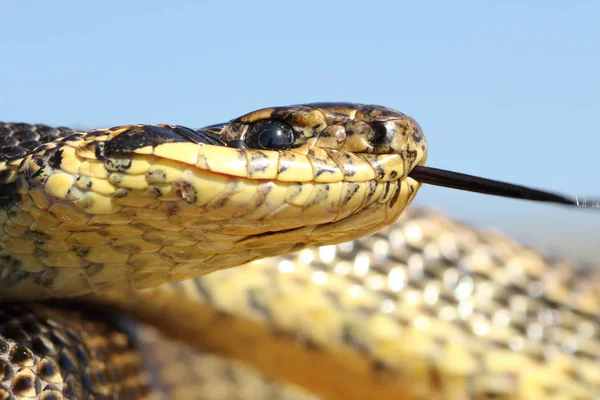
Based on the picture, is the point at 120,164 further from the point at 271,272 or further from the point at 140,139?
the point at 271,272

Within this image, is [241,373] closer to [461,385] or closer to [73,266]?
[461,385]

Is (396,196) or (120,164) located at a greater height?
(120,164)

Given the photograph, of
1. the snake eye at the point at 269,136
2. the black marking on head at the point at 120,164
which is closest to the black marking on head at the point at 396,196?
the snake eye at the point at 269,136

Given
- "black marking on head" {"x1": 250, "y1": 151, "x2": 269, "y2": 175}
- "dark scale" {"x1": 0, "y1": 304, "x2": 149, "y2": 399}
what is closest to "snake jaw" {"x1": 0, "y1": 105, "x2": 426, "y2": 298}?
"black marking on head" {"x1": 250, "y1": 151, "x2": 269, "y2": 175}

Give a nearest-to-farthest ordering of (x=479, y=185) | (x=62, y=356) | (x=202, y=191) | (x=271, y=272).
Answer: (x=202, y=191) → (x=479, y=185) → (x=62, y=356) → (x=271, y=272)

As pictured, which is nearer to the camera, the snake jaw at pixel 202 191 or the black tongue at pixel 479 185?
the snake jaw at pixel 202 191

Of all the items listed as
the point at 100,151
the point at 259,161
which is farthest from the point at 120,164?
the point at 259,161

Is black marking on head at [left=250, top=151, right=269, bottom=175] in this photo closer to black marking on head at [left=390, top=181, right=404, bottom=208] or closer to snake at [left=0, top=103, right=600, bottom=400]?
snake at [left=0, top=103, right=600, bottom=400]

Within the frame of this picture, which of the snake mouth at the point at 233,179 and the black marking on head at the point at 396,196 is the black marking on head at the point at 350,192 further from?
the black marking on head at the point at 396,196
